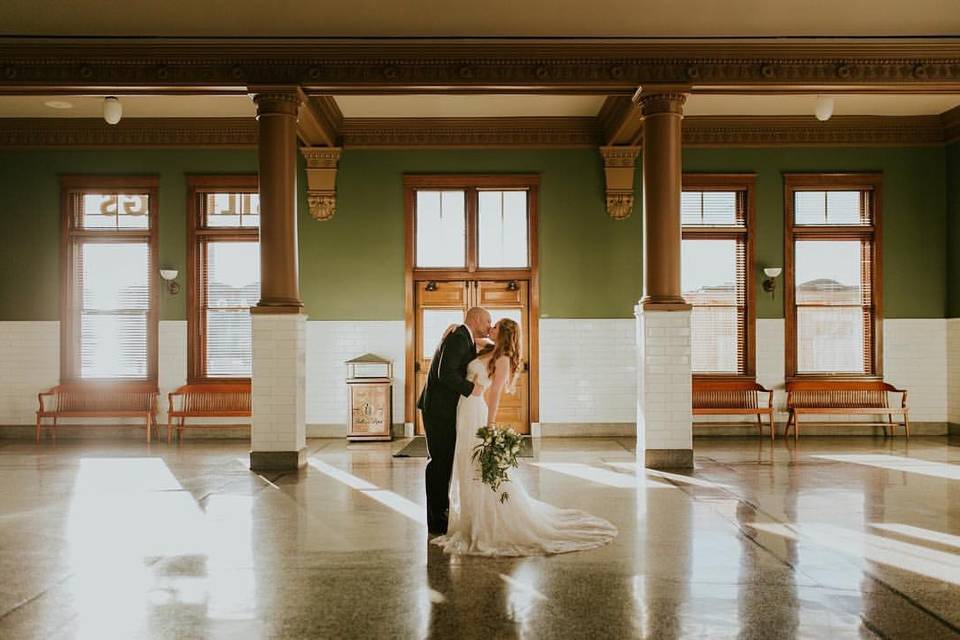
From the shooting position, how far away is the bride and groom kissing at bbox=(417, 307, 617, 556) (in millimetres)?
5191

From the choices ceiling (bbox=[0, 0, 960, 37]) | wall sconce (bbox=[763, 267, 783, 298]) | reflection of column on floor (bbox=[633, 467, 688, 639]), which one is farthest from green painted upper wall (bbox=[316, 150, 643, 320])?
reflection of column on floor (bbox=[633, 467, 688, 639])

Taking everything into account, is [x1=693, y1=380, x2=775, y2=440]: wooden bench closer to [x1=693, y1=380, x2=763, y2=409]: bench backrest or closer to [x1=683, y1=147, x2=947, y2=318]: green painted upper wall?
[x1=693, y1=380, x2=763, y2=409]: bench backrest

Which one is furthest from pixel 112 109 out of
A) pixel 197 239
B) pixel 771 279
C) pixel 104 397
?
pixel 771 279

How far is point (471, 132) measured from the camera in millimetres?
11492

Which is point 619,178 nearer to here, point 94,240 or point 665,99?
point 665,99

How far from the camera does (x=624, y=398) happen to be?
37.7 ft

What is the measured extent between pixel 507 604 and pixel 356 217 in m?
8.28

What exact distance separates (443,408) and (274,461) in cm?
363

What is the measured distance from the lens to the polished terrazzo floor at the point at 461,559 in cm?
383

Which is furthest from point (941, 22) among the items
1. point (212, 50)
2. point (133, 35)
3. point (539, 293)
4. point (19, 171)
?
point (19, 171)

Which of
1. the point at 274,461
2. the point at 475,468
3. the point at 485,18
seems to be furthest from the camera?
the point at 274,461

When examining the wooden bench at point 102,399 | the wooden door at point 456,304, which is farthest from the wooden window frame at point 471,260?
the wooden bench at point 102,399

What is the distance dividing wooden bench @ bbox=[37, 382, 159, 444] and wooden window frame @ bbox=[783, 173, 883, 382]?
8.85 meters

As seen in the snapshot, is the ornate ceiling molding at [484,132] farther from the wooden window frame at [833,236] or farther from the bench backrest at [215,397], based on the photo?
the bench backrest at [215,397]
